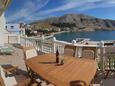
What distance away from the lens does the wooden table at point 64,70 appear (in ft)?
12.5

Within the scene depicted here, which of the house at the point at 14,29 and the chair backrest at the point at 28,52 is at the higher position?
the house at the point at 14,29

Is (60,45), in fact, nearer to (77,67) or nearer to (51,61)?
(51,61)

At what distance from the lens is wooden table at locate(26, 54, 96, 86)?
12.5ft

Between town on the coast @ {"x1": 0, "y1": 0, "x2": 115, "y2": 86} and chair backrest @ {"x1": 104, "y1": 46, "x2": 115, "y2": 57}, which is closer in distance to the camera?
town on the coast @ {"x1": 0, "y1": 0, "x2": 115, "y2": 86}

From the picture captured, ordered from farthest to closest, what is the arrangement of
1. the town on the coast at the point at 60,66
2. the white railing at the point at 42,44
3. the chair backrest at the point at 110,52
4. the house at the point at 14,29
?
the house at the point at 14,29 < the white railing at the point at 42,44 < the chair backrest at the point at 110,52 < the town on the coast at the point at 60,66

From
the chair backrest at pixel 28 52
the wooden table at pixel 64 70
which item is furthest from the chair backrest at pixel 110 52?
the chair backrest at pixel 28 52

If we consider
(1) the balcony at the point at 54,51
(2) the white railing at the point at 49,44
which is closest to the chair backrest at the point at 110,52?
(1) the balcony at the point at 54,51

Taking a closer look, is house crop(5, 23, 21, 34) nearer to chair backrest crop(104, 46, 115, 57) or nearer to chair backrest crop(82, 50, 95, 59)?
chair backrest crop(104, 46, 115, 57)

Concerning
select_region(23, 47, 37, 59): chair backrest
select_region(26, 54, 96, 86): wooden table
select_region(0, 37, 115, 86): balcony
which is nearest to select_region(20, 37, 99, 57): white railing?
select_region(0, 37, 115, 86): balcony

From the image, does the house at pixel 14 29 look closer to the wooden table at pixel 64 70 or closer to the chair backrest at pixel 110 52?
the chair backrest at pixel 110 52

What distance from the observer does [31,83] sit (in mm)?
4887

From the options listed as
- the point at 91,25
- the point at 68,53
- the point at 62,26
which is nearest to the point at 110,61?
the point at 68,53

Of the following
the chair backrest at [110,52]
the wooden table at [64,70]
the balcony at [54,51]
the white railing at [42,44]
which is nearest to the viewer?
the wooden table at [64,70]

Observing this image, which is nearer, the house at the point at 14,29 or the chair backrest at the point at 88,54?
the chair backrest at the point at 88,54
